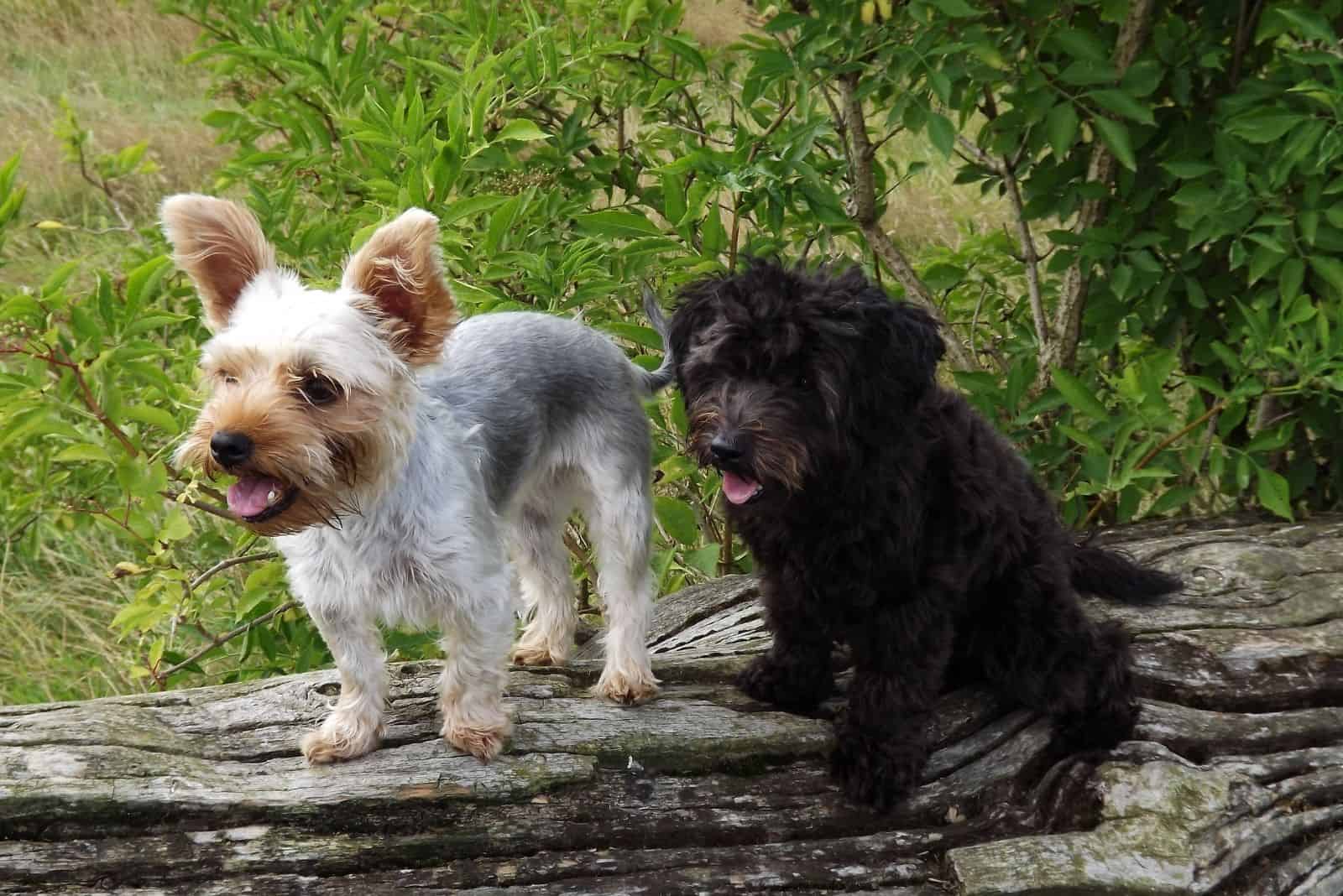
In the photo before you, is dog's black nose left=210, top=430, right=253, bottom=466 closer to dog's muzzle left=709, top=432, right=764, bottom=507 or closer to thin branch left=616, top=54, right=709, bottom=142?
dog's muzzle left=709, top=432, right=764, bottom=507

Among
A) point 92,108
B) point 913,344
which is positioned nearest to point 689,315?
point 913,344

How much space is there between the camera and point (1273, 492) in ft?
15.0

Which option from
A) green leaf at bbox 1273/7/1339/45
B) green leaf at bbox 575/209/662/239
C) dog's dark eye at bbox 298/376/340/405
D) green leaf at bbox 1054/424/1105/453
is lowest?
green leaf at bbox 1054/424/1105/453

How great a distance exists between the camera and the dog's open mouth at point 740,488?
3191 mm

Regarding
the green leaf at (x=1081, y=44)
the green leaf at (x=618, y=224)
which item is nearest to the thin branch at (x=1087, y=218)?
the green leaf at (x=1081, y=44)

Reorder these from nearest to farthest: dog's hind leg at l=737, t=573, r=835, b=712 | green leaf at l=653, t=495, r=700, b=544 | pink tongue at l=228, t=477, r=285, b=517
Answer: pink tongue at l=228, t=477, r=285, b=517 < dog's hind leg at l=737, t=573, r=835, b=712 < green leaf at l=653, t=495, r=700, b=544

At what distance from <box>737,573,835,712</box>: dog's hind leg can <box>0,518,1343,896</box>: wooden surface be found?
0.07 meters

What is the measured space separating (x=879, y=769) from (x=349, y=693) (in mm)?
1473

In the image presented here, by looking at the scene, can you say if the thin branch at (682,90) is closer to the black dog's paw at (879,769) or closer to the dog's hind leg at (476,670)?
the dog's hind leg at (476,670)

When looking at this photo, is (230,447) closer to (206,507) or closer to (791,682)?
(206,507)

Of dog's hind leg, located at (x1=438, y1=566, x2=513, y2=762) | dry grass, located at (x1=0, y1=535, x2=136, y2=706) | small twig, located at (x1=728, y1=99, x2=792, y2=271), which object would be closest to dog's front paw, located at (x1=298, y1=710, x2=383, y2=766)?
dog's hind leg, located at (x1=438, y1=566, x2=513, y2=762)

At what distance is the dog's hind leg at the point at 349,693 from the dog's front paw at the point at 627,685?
0.72 metres

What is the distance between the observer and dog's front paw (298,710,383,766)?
338 centimetres

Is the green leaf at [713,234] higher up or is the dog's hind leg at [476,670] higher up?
the green leaf at [713,234]
